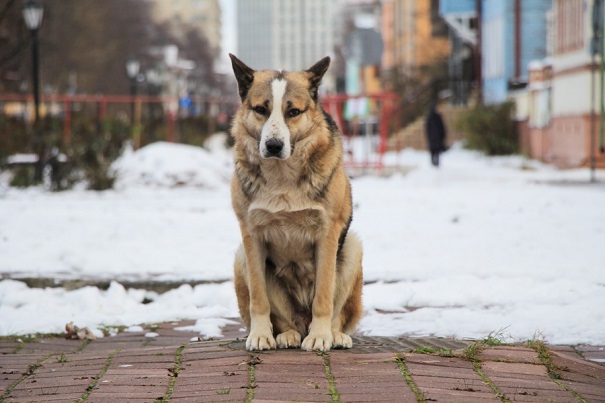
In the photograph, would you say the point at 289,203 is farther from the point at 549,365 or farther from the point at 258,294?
the point at 549,365

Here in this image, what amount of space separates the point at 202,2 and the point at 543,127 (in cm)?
17209

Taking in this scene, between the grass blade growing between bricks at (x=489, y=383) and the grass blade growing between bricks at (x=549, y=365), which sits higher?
the grass blade growing between bricks at (x=489, y=383)

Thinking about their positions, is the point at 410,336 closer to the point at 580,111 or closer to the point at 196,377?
the point at 196,377

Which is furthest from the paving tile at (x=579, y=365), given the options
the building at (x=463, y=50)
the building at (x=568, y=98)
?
the building at (x=463, y=50)

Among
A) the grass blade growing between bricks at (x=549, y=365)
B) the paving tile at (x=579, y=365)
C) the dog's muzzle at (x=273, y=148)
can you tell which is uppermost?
the dog's muzzle at (x=273, y=148)

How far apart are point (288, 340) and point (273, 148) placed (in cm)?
108

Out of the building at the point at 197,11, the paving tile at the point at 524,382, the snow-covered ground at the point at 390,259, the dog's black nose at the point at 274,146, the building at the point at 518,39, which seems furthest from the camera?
the building at the point at 197,11

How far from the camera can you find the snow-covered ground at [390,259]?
25.6 feet

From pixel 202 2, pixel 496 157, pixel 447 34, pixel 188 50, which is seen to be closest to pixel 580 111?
pixel 496 157

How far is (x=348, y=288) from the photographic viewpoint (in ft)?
20.5

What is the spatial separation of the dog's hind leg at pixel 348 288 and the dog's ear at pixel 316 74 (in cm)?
89

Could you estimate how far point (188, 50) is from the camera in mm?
120500

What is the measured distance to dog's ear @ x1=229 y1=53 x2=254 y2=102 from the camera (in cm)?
601

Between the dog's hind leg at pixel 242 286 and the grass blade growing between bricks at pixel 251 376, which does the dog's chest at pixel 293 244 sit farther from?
the grass blade growing between bricks at pixel 251 376
